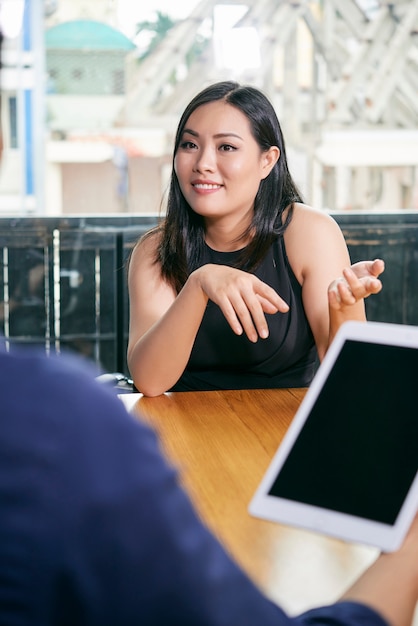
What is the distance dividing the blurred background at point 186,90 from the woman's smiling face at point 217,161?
70.0 inches

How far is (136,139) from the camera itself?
387 centimetres

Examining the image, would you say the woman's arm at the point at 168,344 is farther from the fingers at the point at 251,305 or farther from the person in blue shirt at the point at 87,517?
the person in blue shirt at the point at 87,517

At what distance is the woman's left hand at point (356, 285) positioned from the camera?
146 centimetres

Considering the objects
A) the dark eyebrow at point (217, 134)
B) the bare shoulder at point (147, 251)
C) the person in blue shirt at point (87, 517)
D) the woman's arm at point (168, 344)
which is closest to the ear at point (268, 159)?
the dark eyebrow at point (217, 134)

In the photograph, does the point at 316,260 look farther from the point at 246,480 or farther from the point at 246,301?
the point at 246,480

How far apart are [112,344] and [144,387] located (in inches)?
84.9

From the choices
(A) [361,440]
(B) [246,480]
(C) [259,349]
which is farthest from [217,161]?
(A) [361,440]

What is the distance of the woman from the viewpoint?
1.89m

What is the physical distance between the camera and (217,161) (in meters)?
1.92

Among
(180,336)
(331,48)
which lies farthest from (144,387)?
(331,48)

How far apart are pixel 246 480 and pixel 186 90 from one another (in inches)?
118

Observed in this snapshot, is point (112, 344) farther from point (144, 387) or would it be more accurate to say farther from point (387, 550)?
point (387, 550)

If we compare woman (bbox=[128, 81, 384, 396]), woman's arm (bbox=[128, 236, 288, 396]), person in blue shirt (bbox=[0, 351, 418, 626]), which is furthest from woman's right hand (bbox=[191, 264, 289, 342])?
person in blue shirt (bbox=[0, 351, 418, 626])

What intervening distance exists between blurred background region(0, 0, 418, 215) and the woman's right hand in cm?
233
